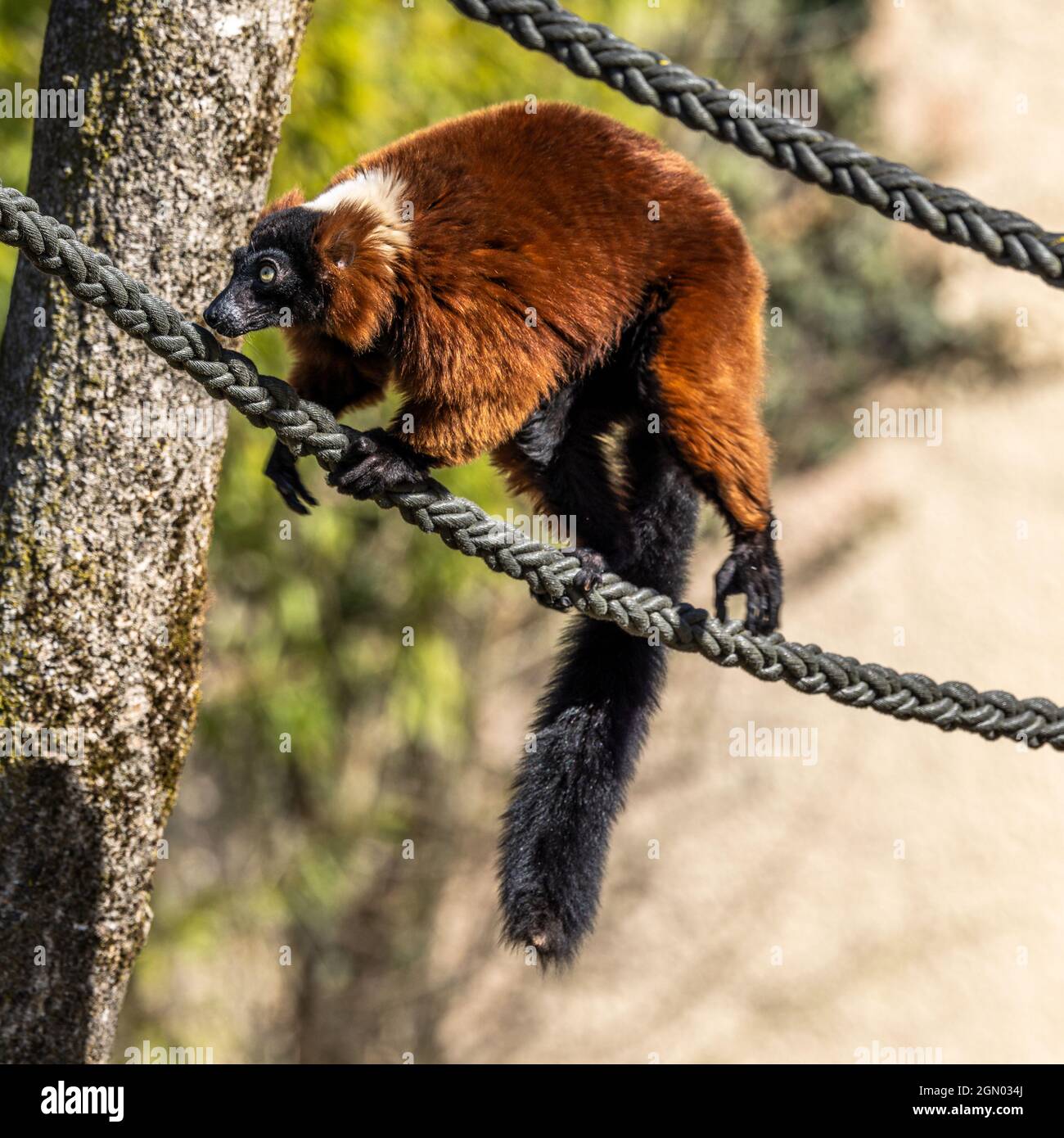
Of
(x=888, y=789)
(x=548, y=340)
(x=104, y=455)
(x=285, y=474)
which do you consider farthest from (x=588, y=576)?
(x=888, y=789)

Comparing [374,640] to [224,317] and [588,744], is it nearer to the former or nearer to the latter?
[588,744]

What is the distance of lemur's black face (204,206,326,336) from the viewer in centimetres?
233

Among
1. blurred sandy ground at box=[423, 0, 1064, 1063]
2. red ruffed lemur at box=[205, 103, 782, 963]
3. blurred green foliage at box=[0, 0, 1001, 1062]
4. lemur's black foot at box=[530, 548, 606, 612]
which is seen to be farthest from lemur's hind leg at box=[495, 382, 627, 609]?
blurred sandy ground at box=[423, 0, 1064, 1063]

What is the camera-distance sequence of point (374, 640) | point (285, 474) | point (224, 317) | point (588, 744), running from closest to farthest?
1. point (224, 317)
2. point (285, 474)
3. point (588, 744)
4. point (374, 640)

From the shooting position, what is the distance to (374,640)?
21.6 feet

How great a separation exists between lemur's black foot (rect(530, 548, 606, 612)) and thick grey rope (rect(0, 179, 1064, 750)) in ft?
0.04

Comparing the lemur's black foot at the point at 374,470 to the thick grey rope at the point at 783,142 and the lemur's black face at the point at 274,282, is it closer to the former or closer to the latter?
the lemur's black face at the point at 274,282

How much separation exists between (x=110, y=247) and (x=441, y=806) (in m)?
5.18

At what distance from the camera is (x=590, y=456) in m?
2.92

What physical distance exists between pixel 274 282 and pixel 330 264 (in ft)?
0.37

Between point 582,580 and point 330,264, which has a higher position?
point 330,264

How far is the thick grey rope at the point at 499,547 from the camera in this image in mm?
1994

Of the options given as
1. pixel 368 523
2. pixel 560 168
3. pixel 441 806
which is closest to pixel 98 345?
pixel 560 168

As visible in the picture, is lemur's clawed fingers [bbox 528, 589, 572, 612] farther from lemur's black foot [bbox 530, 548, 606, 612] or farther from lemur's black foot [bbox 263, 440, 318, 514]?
lemur's black foot [bbox 263, 440, 318, 514]
